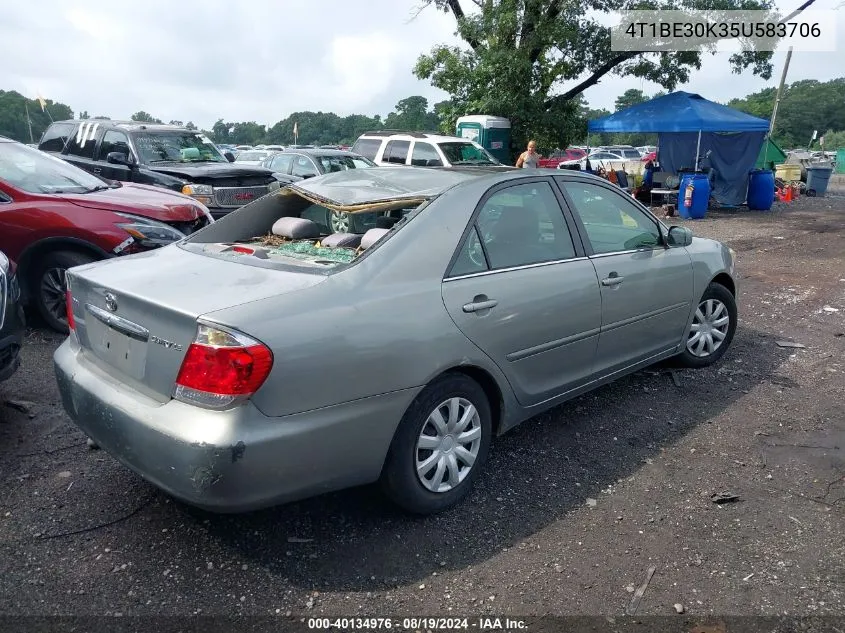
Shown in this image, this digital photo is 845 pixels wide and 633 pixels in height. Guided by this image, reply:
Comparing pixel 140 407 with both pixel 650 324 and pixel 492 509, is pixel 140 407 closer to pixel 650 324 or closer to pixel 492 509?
pixel 492 509

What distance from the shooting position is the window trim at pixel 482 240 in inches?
130

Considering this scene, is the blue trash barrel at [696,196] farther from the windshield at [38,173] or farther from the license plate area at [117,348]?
the license plate area at [117,348]

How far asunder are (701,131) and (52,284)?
14.7 m

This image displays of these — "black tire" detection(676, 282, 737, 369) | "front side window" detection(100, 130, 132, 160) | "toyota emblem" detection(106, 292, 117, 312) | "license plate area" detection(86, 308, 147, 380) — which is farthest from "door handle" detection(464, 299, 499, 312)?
"front side window" detection(100, 130, 132, 160)

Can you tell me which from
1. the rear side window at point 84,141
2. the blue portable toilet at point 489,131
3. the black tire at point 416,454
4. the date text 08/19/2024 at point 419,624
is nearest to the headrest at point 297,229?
the black tire at point 416,454

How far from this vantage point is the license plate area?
2.84 meters

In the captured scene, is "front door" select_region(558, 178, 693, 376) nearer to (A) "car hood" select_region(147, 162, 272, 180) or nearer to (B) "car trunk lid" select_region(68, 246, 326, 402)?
(B) "car trunk lid" select_region(68, 246, 326, 402)

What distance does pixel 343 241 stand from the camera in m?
3.76

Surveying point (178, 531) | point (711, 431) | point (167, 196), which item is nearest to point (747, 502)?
point (711, 431)

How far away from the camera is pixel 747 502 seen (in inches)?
134

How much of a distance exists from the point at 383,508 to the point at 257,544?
617 millimetres

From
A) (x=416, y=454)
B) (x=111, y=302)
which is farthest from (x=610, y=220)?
(x=111, y=302)

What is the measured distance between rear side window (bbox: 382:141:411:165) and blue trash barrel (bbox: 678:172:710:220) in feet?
21.1

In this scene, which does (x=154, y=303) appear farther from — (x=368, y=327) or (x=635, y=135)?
(x=635, y=135)
